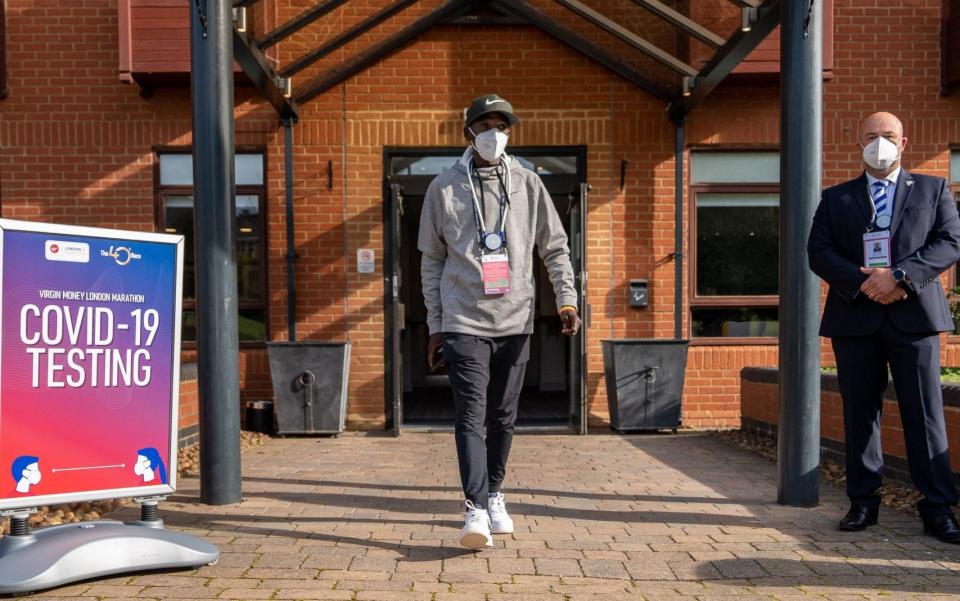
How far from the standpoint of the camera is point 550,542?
4035 mm

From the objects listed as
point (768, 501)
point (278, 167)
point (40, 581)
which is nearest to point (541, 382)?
point (278, 167)

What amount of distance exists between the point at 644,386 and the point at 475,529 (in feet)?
14.6

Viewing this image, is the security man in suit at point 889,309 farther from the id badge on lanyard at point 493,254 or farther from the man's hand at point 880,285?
the id badge on lanyard at point 493,254

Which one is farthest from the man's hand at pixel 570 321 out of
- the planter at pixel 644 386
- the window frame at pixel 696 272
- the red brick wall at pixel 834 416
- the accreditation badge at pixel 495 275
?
the window frame at pixel 696 272

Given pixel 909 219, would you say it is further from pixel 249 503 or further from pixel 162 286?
pixel 249 503

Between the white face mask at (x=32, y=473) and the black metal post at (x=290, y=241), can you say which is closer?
the white face mask at (x=32, y=473)

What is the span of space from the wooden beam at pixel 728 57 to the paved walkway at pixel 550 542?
310cm

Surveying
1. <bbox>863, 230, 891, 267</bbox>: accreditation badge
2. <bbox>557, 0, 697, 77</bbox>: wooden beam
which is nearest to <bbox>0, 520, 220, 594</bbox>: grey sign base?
<bbox>863, 230, 891, 267</bbox>: accreditation badge

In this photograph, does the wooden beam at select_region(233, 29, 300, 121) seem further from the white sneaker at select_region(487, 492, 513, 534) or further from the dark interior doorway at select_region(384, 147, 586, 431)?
the white sneaker at select_region(487, 492, 513, 534)

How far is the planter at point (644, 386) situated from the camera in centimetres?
784

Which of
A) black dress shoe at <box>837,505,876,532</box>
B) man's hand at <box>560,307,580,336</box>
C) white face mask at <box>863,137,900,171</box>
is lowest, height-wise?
black dress shoe at <box>837,505,876,532</box>

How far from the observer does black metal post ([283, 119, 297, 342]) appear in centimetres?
830

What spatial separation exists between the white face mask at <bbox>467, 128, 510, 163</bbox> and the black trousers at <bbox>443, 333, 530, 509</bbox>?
2.77 feet

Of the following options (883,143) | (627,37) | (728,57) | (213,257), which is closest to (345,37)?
(627,37)
